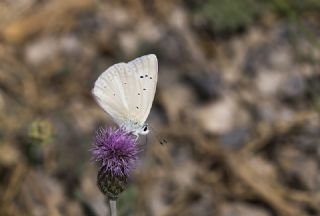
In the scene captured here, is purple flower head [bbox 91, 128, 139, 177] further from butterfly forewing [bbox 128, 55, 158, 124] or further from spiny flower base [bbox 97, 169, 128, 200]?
butterfly forewing [bbox 128, 55, 158, 124]

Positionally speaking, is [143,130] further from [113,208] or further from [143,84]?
[113,208]

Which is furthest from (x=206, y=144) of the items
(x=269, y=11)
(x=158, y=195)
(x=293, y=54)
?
(x=269, y=11)

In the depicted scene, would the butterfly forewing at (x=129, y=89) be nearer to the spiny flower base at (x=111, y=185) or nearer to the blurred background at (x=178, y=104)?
the spiny flower base at (x=111, y=185)

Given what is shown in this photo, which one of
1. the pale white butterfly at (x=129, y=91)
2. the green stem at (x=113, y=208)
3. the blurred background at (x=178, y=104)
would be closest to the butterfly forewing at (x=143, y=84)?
the pale white butterfly at (x=129, y=91)

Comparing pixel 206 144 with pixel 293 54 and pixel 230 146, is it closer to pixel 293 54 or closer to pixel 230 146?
pixel 230 146

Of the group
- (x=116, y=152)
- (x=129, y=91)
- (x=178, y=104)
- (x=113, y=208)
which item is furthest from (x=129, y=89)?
(x=178, y=104)

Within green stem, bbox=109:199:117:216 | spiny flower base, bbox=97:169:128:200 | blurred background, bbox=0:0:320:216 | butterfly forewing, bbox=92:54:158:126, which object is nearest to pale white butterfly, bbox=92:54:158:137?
butterfly forewing, bbox=92:54:158:126
